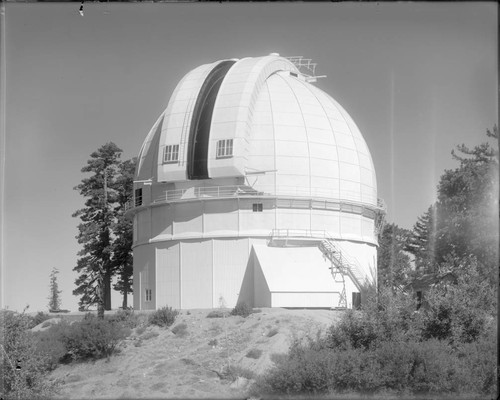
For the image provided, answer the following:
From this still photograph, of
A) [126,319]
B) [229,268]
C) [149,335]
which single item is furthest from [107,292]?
[149,335]

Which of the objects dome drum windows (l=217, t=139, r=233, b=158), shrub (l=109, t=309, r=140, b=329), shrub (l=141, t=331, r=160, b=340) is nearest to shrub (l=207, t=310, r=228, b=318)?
shrub (l=141, t=331, r=160, b=340)

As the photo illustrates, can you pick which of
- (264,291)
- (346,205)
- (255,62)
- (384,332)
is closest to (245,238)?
(264,291)

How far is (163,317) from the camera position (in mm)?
38375

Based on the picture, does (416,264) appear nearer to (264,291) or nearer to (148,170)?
(264,291)

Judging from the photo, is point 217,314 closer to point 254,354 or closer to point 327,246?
point 254,354

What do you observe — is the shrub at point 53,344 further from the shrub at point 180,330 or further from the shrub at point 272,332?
the shrub at point 272,332

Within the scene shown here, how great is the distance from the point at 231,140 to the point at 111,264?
13927 mm

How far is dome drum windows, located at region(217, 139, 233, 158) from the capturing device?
40406 mm

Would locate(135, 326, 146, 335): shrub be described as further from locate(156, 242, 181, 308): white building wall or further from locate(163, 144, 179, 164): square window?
locate(163, 144, 179, 164): square window

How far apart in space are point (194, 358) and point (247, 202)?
10.8 m

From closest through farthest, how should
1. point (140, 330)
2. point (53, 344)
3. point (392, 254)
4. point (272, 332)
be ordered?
point (53, 344) → point (272, 332) → point (140, 330) → point (392, 254)

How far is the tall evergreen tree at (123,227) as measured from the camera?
49.4 metres

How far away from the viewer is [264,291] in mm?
40344

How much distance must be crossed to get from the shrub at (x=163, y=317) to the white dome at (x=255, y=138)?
6.85m
